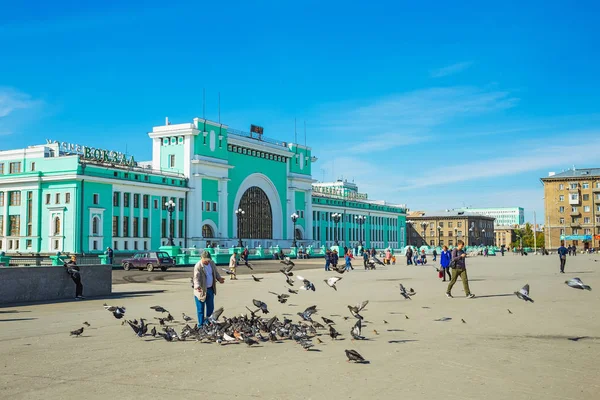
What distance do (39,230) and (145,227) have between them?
1072 cm

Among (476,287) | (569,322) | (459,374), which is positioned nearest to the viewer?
(459,374)

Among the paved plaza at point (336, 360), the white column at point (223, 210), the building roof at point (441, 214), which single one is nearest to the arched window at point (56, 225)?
the white column at point (223, 210)

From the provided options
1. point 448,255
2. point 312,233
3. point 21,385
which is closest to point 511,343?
point 21,385

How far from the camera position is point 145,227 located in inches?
2601

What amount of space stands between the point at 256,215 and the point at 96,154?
24637mm

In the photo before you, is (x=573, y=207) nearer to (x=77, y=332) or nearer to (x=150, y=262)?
(x=150, y=262)

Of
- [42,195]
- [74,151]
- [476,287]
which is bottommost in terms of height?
[476,287]

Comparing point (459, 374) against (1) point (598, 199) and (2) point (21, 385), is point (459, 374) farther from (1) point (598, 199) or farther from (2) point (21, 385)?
(1) point (598, 199)

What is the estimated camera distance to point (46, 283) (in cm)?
1952

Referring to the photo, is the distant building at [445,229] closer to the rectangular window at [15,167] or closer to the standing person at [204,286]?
the rectangular window at [15,167]

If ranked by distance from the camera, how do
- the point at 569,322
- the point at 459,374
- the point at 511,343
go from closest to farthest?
the point at 459,374, the point at 511,343, the point at 569,322

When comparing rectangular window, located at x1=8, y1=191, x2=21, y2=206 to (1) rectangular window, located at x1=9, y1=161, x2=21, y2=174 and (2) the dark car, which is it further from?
(2) the dark car

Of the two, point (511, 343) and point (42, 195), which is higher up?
point (42, 195)

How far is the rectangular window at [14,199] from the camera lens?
60.7m
